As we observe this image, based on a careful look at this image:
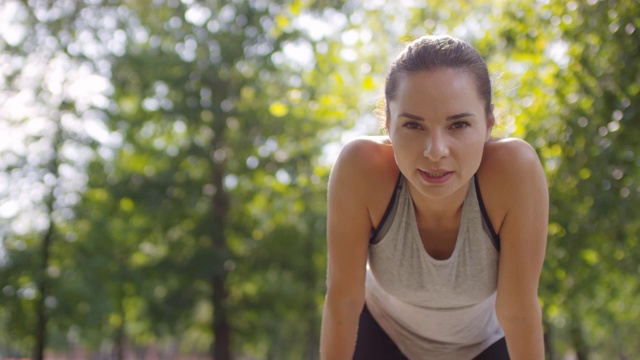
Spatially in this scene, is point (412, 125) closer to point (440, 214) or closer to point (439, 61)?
point (439, 61)

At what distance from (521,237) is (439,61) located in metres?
0.60

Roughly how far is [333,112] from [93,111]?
9.01 meters

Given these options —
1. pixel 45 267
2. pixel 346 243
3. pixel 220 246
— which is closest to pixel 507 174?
pixel 346 243

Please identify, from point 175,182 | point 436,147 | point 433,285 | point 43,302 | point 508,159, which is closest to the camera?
point 436,147

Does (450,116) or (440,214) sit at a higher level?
(450,116)

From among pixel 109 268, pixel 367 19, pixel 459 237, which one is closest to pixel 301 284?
pixel 109 268

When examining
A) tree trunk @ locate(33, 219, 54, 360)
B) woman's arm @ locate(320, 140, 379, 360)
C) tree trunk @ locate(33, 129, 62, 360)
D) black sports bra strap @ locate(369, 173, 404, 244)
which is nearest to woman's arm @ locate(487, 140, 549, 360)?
black sports bra strap @ locate(369, 173, 404, 244)

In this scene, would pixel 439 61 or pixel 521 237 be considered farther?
pixel 521 237

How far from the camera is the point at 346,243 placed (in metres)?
2.46

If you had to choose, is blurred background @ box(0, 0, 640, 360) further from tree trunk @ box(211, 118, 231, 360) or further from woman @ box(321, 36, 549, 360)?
woman @ box(321, 36, 549, 360)

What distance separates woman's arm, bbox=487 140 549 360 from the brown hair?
0.18m

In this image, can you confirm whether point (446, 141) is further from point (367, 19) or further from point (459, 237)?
point (367, 19)

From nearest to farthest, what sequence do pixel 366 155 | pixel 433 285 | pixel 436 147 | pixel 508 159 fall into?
pixel 436 147 → pixel 508 159 → pixel 366 155 → pixel 433 285

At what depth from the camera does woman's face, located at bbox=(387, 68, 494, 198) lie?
2.15 m
